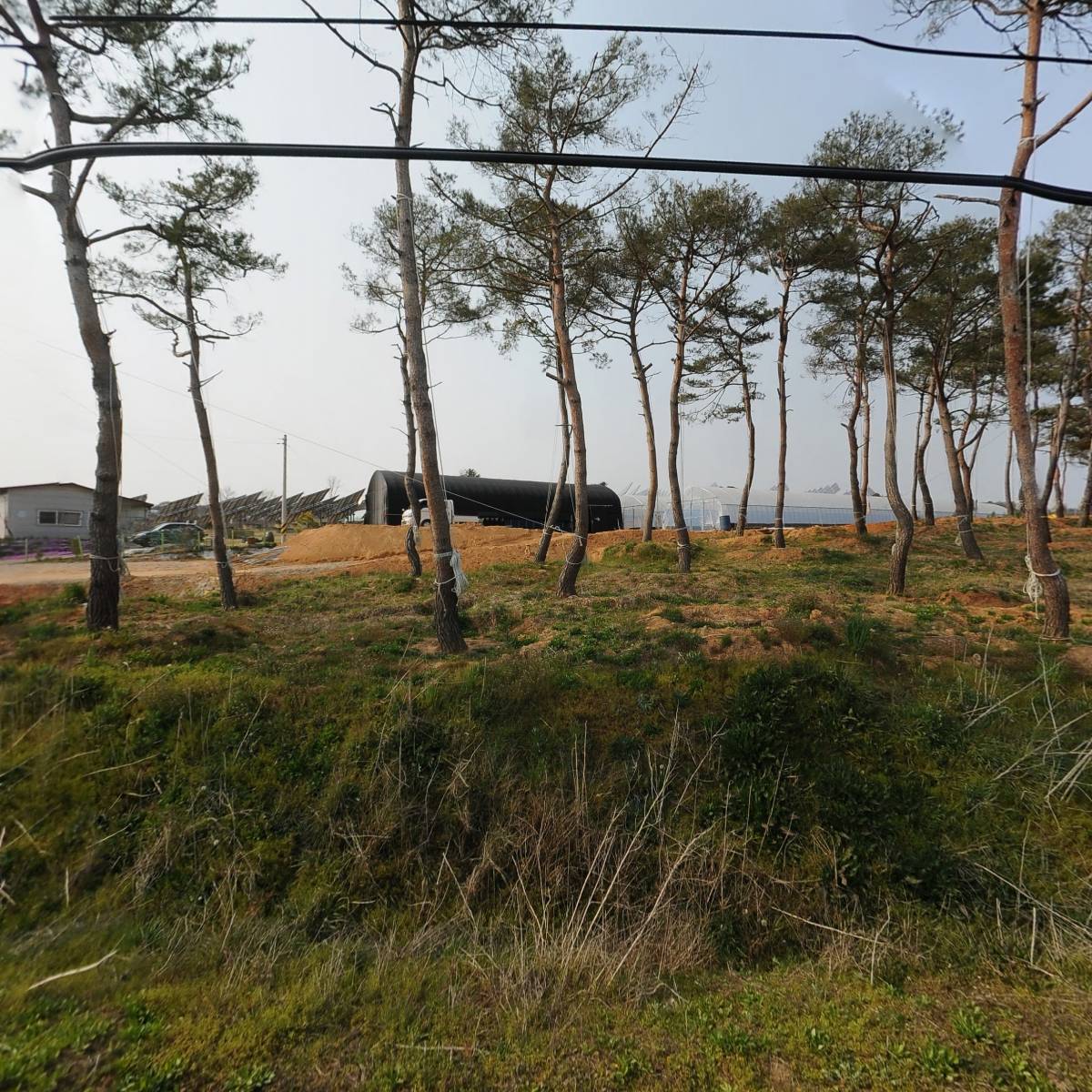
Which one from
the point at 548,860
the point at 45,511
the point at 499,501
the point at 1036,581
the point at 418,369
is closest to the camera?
the point at 548,860

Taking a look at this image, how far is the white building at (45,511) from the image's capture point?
22.2m

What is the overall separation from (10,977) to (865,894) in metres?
5.71

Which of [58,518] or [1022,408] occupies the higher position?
[1022,408]

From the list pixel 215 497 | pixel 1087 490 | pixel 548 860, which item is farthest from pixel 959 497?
pixel 215 497

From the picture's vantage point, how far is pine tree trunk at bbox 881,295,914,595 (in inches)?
421

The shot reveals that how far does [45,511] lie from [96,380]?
895 inches

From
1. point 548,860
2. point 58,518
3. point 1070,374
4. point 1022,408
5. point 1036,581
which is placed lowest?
point 548,860

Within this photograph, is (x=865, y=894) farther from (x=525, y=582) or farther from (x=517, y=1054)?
(x=525, y=582)

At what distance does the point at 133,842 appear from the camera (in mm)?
4289

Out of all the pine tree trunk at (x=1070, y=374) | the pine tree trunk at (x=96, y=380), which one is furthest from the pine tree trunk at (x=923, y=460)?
the pine tree trunk at (x=96, y=380)

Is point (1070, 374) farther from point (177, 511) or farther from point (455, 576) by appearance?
point (177, 511)

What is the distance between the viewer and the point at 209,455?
11.3 m

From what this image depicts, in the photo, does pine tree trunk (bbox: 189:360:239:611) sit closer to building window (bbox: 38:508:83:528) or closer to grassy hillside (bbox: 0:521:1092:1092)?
grassy hillside (bbox: 0:521:1092:1092)

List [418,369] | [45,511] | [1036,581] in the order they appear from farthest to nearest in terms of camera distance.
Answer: [45,511] < [1036,581] < [418,369]
